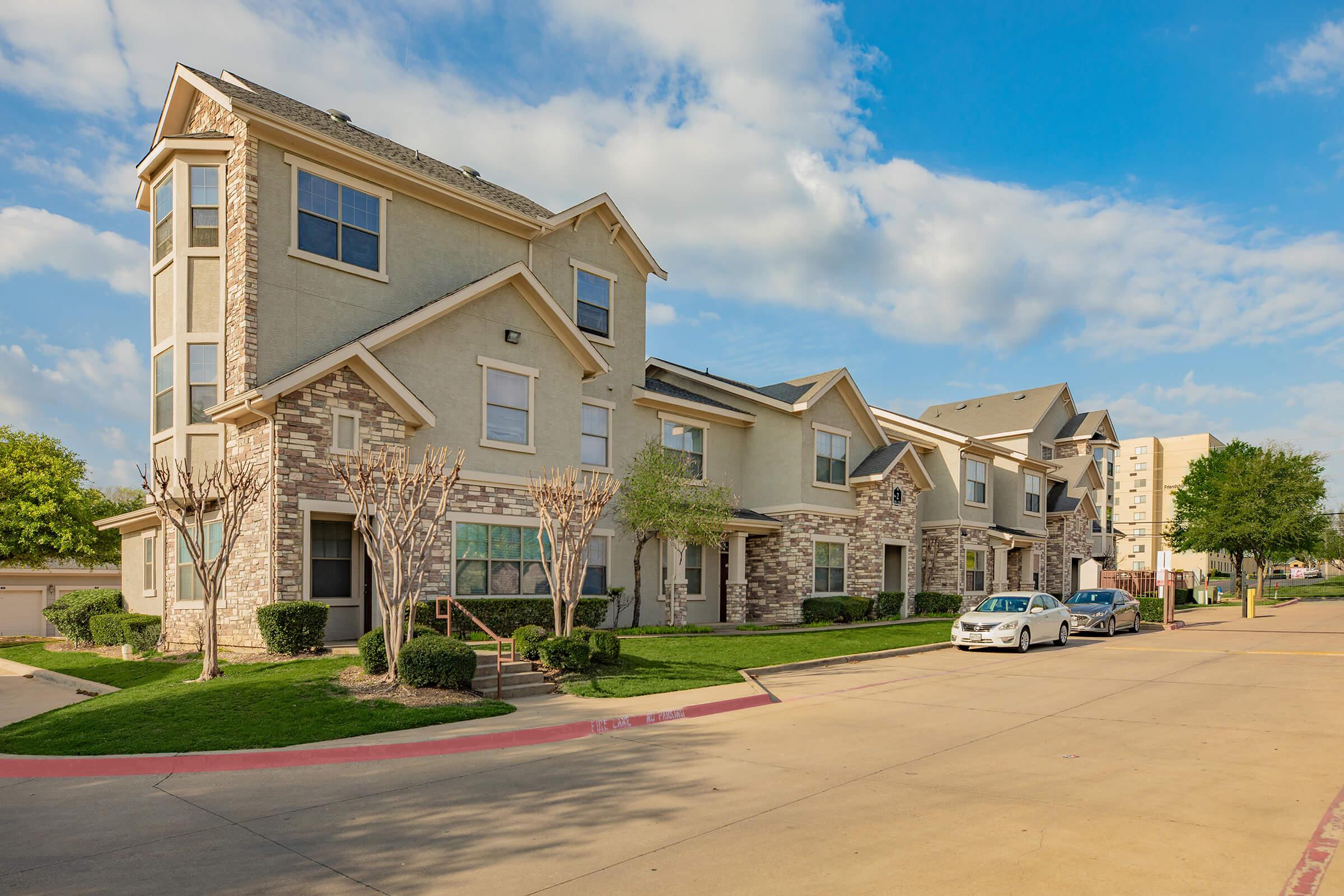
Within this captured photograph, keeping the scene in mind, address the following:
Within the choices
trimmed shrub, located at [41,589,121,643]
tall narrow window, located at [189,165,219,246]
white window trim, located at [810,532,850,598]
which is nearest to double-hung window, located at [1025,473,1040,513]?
white window trim, located at [810,532,850,598]

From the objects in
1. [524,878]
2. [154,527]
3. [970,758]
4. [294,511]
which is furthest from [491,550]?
[524,878]

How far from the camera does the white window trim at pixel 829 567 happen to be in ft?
95.8

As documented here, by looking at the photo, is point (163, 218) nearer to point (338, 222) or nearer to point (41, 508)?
point (338, 222)

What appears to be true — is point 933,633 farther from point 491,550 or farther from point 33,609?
point 33,609

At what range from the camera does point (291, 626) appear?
1585 centimetres

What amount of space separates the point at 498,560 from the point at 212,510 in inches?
247

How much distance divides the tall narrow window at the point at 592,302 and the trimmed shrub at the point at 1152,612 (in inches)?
937

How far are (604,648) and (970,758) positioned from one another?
7.72m

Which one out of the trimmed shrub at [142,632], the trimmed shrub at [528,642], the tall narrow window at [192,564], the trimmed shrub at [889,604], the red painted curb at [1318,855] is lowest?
the trimmed shrub at [889,604]

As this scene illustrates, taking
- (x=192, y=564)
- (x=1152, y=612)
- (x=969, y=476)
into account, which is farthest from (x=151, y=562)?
(x=1152, y=612)

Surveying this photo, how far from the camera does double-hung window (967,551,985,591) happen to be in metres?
36.9

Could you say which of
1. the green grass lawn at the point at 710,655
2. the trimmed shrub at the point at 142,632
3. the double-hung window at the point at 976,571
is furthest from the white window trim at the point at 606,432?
the double-hung window at the point at 976,571

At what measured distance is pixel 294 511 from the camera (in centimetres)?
1698

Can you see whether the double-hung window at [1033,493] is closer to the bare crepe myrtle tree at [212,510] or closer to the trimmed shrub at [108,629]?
the bare crepe myrtle tree at [212,510]
